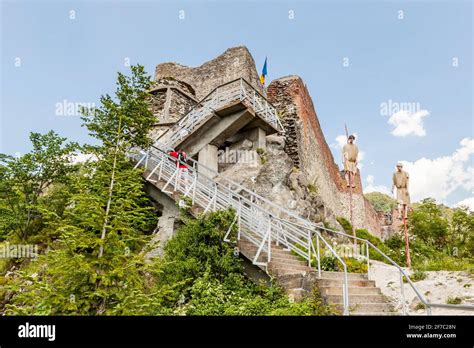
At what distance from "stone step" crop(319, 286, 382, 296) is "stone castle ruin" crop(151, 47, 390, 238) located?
5.80 meters

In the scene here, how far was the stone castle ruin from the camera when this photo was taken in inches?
493

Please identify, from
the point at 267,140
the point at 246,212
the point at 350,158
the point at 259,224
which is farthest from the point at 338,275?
the point at 267,140

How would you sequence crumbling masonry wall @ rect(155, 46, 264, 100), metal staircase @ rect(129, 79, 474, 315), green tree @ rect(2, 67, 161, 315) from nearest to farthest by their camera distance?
green tree @ rect(2, 67, 161, 315), metal staircase @ rect(129, 79, 474, 315), crumbling masonry wall @ rect(155, 46, 264, 100)

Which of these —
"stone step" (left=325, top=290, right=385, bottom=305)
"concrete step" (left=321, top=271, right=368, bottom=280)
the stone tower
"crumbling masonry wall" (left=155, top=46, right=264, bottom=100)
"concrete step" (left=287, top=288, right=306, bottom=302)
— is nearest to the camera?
"stone step" (left=325, top=290, right=385, bottom=305)

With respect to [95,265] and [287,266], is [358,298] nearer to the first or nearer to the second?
[287,266]

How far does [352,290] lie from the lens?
5.80 meters

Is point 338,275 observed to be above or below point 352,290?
above

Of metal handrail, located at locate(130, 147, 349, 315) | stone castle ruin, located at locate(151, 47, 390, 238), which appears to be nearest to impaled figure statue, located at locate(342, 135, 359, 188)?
metal handrail, located at locate(130, 147, 349, 315)

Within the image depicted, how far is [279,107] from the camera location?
1841 centimetres

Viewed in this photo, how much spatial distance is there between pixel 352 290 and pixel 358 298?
295mm

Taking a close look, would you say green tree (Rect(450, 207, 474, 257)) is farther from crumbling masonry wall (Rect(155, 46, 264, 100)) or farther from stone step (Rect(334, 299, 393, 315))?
crumbling masonry wall (Rect(155, 46, 264, 100))

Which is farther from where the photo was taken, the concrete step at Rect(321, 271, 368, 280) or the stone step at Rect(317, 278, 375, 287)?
the concrete step at Rect(321, 271, 368, 280)

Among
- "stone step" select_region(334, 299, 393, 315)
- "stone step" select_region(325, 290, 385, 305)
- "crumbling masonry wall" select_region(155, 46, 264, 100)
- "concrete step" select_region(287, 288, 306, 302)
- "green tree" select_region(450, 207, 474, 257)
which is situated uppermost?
"crumbling masonry wall" select_region(155, 46, 264, 100)

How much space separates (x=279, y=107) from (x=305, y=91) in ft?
10.6
